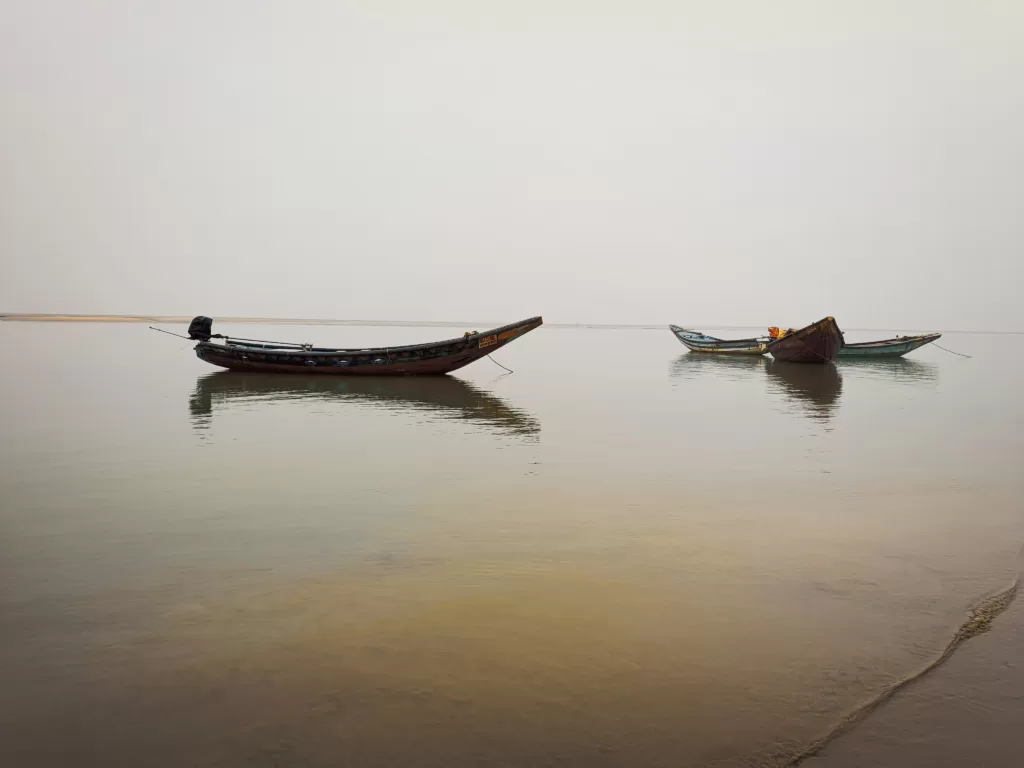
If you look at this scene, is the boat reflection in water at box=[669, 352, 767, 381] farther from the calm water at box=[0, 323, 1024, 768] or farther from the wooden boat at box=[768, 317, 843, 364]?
the calm water at box=[0, 323, 1024, 768]

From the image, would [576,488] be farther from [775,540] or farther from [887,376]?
[887,376]

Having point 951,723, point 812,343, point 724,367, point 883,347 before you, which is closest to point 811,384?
point 724,367

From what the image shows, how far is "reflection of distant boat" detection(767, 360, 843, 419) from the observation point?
17.5 m

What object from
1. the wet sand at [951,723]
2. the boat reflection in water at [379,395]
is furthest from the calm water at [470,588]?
the boat reflection in water at [379,395]

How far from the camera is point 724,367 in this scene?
105ft

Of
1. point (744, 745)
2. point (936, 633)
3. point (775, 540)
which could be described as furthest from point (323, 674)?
point (775, 540)

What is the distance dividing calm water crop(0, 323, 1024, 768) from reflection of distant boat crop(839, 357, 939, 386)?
1577 centimetres

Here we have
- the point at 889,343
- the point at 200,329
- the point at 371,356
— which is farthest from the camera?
the point at 889,343

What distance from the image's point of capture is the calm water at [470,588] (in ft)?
11.2

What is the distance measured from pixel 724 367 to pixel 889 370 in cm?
693

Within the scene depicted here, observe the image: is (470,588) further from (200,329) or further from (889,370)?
(889,370)

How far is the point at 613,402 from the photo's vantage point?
60.0ft

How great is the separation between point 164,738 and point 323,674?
0.80m

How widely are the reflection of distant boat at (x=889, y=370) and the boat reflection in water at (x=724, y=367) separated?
365cm
